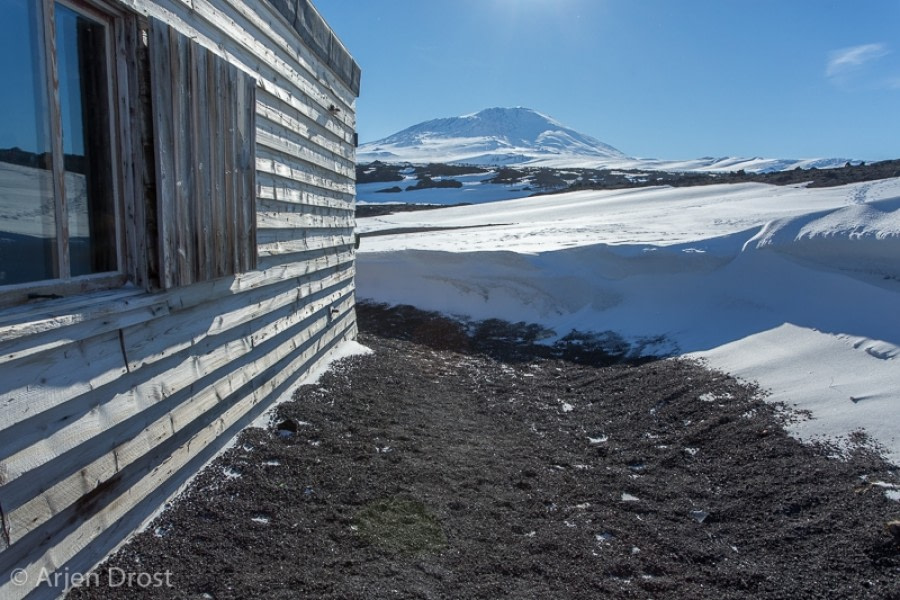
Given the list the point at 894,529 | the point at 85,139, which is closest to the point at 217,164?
the point at 85,139

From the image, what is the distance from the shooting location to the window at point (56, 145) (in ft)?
6.71

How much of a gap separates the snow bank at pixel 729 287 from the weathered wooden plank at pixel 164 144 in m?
4.31

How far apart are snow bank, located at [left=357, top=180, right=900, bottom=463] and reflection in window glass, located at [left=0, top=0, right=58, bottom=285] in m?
4.63

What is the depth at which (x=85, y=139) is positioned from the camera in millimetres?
2406

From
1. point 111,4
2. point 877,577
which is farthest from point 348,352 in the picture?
point 877,577

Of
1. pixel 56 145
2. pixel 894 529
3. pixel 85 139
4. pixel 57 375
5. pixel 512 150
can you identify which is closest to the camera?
pixel 57 375

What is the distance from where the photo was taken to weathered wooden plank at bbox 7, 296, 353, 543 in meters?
1.98

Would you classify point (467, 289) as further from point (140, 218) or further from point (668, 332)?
point (140, 218)

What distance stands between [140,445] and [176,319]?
68cm

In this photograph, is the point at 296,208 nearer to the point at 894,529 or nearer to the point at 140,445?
the point at 140,445

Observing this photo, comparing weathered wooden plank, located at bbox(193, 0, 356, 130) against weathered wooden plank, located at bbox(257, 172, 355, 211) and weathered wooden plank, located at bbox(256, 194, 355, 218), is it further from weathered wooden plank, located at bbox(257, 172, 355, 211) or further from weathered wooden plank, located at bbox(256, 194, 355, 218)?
weathered wooden plank, located at bbox(256, 194, 355, 218)

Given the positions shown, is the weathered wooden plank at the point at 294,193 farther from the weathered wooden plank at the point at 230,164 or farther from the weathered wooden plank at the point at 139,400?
the weathered wooden plank at the point at 139,400

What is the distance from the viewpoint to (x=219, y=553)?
2588 mm

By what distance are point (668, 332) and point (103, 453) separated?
667cm
